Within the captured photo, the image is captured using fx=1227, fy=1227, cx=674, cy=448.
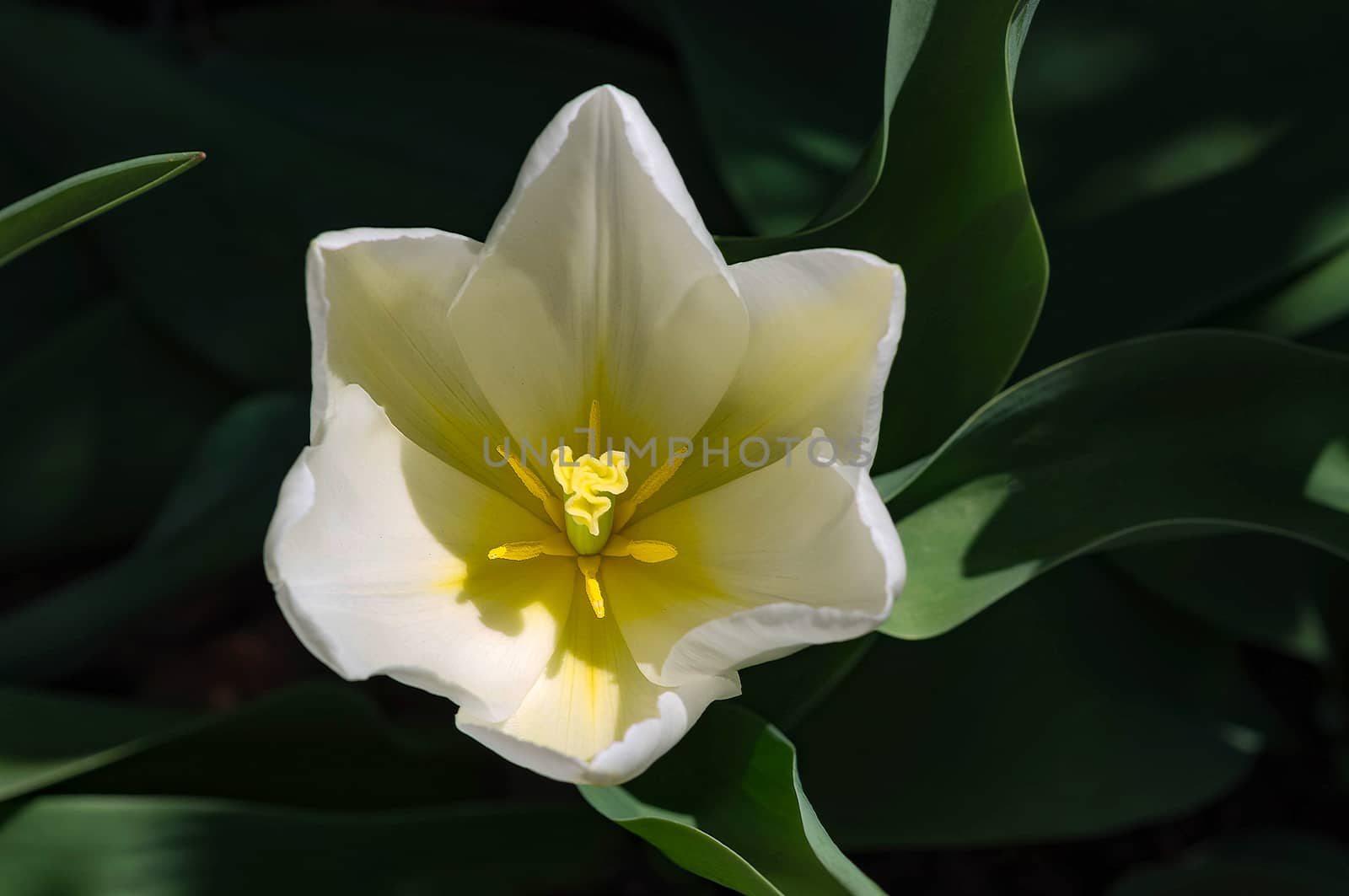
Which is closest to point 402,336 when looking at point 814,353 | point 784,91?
point 814,353

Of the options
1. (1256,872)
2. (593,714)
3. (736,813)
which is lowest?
(1256,872)

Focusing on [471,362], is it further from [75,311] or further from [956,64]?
[75,311]

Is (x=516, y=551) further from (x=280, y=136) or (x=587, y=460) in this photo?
(x=280, y=136)

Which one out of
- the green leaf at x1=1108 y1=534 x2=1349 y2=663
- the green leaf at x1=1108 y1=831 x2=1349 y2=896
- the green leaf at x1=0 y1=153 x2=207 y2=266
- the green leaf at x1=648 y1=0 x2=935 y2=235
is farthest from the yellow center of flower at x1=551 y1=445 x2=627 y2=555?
the green leaf at x1=1108 y1=831 x2=1349 y2=896

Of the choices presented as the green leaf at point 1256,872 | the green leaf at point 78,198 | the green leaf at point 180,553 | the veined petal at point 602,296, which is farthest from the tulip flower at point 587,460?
the green leaf at point 1256,872

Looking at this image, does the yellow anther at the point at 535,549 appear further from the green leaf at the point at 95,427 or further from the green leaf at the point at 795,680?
the green leaf at the point at 95,427

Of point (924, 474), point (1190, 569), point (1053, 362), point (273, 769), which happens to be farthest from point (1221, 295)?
point (273, 769)

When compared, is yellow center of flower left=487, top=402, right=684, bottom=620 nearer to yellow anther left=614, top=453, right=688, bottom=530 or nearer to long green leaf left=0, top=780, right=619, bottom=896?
yellow anther left=614, top=453, right=688, bottom=530
